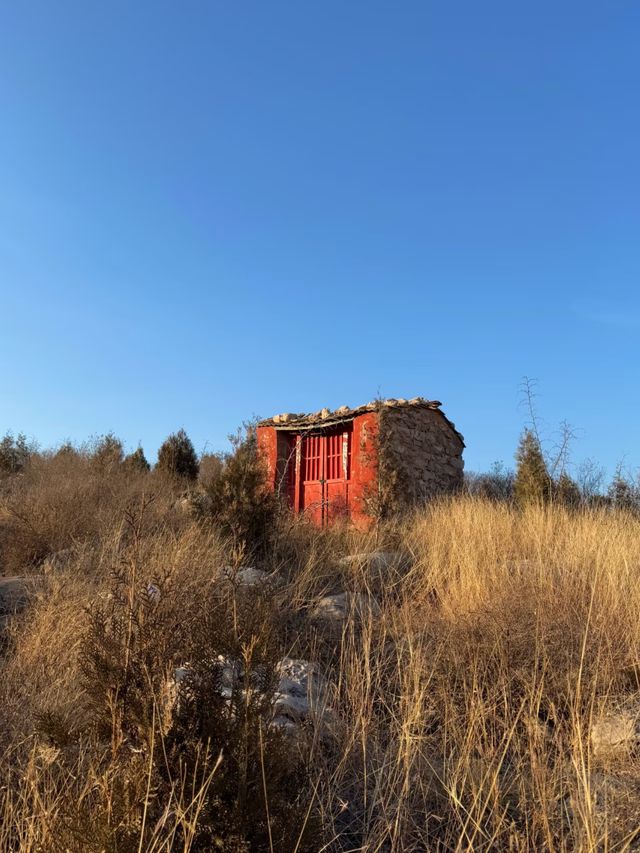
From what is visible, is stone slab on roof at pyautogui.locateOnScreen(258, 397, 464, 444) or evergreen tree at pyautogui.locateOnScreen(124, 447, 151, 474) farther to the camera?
evergreen tree at pyautogui.locateOnScreen(124, 447, 151, 474)

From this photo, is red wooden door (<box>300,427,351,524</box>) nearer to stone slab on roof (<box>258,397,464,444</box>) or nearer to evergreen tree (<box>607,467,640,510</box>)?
stone slab on roof (<box>258,397,464,444</box>)

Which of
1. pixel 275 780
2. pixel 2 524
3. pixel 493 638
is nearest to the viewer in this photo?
pixel 275 780

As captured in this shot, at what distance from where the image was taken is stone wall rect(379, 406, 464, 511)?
10.2 m

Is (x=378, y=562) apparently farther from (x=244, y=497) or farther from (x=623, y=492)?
(x=623, y=492)

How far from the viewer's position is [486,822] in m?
2.05

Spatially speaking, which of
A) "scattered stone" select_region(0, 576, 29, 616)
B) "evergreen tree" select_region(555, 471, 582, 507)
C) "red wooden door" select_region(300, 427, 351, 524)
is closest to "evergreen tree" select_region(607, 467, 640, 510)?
"evergreen tree" select_region(555, 471, 582, 507)

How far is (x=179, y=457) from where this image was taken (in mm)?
16609

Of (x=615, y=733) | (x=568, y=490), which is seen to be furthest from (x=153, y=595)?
(x=568, y=490)

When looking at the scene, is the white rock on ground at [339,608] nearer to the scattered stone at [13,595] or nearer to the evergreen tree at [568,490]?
the scattered stone at [13,595]

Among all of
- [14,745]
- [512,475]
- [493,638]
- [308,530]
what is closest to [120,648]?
[14,745]

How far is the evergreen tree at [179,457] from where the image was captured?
16312mm

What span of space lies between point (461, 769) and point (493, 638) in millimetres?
1350

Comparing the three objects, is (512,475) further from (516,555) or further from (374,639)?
(374,639)

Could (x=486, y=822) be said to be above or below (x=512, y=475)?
below
